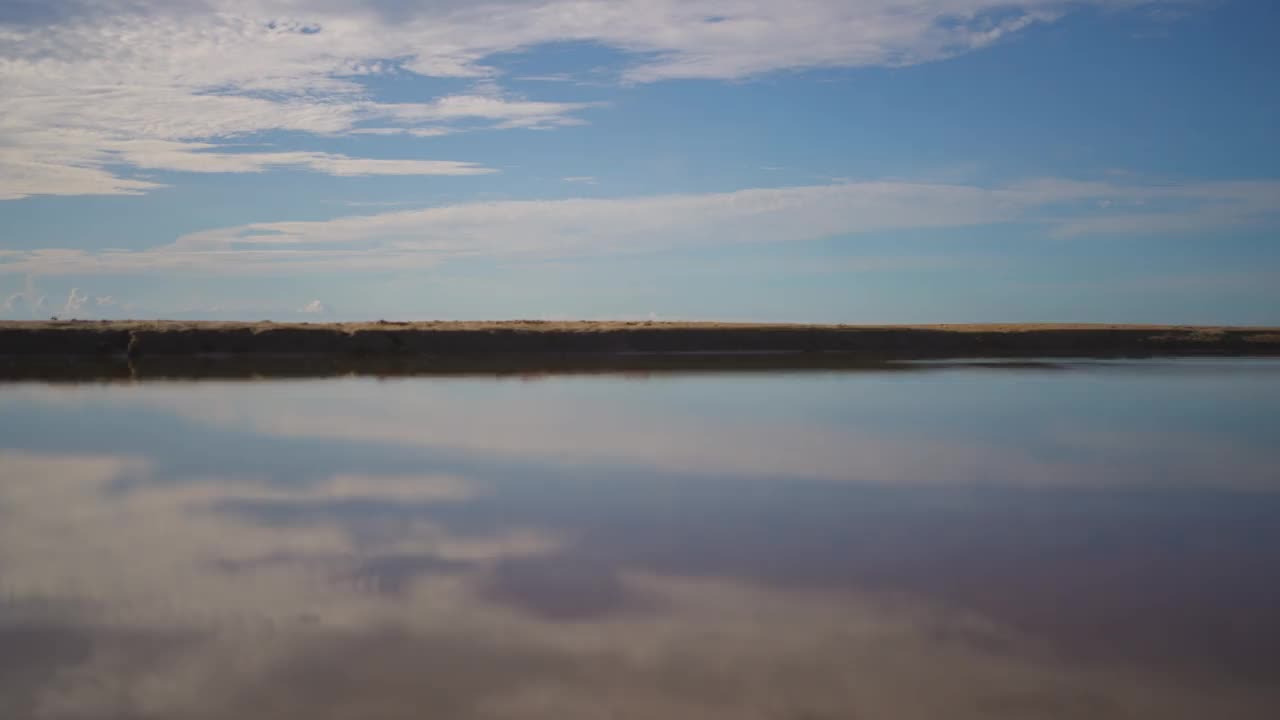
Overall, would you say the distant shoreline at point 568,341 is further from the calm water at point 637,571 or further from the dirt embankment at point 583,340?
the calm water at point 637,571

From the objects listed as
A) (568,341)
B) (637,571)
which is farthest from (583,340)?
(637,571)

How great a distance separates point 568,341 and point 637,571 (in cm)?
2392

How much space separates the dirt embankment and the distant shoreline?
30 millimetres

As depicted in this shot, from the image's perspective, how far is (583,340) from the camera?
101 feet

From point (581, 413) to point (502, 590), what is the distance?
29.7ft

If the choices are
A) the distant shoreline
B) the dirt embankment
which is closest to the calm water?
the distant shoreline

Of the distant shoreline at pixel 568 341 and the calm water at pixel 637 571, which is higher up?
the distant shoreline at pixel 568 341

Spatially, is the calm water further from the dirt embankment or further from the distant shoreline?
the dirt embankment

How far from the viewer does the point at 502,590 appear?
6430 millimetres

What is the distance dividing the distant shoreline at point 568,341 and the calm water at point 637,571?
1542 cm

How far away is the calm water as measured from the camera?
498cm

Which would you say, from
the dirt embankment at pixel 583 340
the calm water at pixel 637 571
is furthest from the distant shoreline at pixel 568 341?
the calm water at pixel 637 571

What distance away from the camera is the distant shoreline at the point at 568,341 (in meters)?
29.0

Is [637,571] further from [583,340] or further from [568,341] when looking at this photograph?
[583,340]
